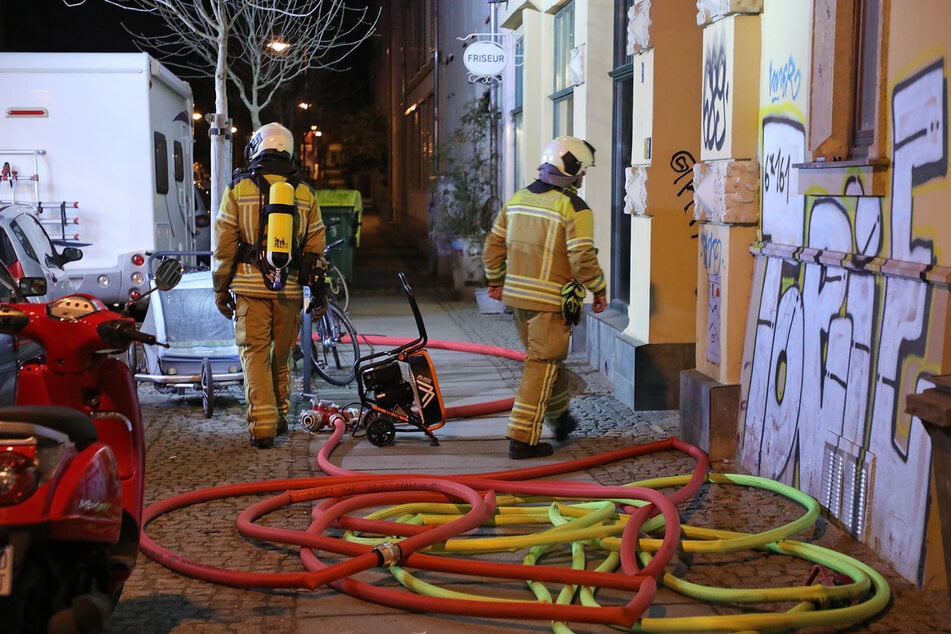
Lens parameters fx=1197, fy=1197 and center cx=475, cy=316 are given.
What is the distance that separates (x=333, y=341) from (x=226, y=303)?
2.52 m

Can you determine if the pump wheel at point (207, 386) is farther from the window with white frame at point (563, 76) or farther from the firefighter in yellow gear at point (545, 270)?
the window with white frame at point (563, 76)

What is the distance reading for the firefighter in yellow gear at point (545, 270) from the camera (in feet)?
23.9

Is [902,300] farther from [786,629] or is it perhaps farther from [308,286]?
[308,286]

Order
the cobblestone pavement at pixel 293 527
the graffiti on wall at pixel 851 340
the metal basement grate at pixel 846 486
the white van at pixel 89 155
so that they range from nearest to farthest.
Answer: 1. the cobblestone pavement at pixel 293 527
2. the graffiti on wall at pixel 851 340
3. the metal basement grate at pixel 846 486
4. the white van at pixel 89 155

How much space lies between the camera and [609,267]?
36.7 feet

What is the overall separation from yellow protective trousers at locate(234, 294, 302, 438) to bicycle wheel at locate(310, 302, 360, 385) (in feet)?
6.71

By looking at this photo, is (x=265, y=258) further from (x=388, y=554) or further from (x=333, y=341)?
(x=388, y=554)

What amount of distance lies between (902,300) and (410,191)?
3285cm

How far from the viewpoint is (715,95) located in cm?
754

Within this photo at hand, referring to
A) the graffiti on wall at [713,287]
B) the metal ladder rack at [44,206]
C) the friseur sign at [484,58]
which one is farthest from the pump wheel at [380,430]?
the friseur sign at [484,58]

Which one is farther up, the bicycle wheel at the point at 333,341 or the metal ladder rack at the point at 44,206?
the metal ladder rack at the point at 44,206

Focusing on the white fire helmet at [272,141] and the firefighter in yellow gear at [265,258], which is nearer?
the firefighter in yellow gear at [265,258]

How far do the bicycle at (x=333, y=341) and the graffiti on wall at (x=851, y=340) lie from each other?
4.06m

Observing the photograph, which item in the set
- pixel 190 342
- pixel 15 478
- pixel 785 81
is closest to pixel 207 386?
pixel 190 342
